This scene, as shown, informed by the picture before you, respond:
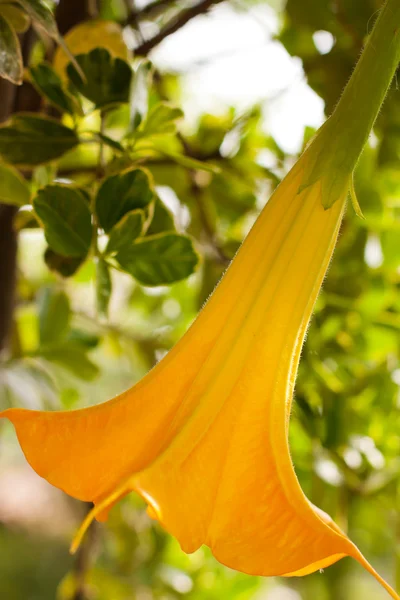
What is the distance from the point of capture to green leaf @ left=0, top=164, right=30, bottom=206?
37 cm

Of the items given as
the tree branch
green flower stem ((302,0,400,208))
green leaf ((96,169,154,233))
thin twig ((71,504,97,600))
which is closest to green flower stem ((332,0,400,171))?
green flower stem ((302,0,400,208))

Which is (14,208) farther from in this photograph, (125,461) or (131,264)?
(125,461)

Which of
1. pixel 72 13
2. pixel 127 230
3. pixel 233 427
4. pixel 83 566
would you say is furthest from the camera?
pixel 83 566

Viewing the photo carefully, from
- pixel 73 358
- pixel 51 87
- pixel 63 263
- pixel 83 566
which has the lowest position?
pixel 83 566

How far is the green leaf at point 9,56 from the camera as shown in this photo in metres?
0.29

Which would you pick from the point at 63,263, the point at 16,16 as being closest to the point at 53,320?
the point at 63,263

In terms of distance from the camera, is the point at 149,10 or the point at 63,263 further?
the point at 149,10

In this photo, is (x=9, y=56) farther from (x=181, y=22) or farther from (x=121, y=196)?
(x=181, y=22)

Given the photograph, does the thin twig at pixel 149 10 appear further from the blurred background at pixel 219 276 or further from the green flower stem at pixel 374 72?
the green flower stem at pixel 374 72

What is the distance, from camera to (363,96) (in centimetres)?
27

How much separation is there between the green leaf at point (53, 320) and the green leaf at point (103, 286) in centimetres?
16

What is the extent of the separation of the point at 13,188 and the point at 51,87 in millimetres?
62

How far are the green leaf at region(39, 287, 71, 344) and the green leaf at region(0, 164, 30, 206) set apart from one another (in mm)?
168

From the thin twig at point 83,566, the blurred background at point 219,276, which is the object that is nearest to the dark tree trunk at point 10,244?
the blurred background at point 219,276
